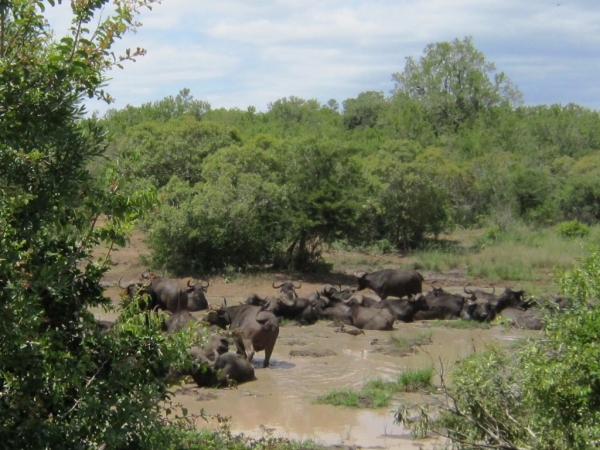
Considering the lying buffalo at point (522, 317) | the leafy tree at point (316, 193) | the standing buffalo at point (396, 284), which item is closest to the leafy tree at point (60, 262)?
the lying buffalo at point (522, 317)

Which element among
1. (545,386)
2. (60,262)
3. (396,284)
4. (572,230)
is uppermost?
(60,262)

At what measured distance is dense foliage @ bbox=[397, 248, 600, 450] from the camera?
5.21 meters

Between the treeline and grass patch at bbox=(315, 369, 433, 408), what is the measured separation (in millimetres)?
3935

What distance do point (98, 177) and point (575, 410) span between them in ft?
11.0

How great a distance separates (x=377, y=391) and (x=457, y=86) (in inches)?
1939

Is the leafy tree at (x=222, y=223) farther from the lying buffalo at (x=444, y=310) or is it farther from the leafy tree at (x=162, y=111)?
the leafy tree at (x=162, y=111)

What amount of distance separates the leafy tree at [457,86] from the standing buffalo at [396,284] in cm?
3557

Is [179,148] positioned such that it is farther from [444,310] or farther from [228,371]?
[228,371]

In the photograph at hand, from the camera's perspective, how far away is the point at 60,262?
4.29 meters

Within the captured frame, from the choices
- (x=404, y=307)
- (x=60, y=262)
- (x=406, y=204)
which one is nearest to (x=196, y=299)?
(x=404, y=307)

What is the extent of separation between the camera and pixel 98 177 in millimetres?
5016

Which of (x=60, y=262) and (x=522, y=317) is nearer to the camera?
(x=60, y=262)

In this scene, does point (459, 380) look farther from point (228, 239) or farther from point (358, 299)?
point (228, 239)

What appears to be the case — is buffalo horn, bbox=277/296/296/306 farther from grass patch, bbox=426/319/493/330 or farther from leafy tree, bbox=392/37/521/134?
leafy tree, bbox=392/37/521/134
